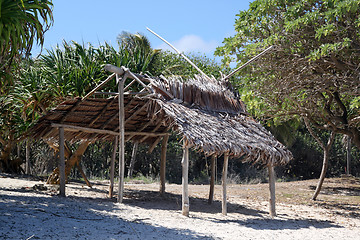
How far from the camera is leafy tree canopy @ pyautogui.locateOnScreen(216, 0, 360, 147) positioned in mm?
8266

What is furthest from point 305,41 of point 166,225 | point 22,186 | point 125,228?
point 22,186

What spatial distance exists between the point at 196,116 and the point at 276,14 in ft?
11.2

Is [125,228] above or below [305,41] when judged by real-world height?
below

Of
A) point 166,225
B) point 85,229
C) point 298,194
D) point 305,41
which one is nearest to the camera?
point 85,229

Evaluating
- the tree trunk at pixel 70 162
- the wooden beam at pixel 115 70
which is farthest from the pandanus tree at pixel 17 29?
the tree trunk at pixel 70 162

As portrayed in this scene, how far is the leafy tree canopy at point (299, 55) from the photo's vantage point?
27.1 ft

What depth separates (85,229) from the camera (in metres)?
5.41

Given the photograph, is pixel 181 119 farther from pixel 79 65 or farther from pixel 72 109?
pixel 79 65

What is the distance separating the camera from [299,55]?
914 centimetres

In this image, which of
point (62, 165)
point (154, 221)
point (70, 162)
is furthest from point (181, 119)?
point (70, 162)

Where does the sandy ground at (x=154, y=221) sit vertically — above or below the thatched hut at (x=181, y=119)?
below

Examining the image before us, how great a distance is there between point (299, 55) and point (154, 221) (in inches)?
203

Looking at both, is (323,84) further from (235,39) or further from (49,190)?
(49,190)

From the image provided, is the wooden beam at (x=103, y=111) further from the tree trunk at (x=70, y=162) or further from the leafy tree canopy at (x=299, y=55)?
the leafy tree canopy at (x=299, y=55)
